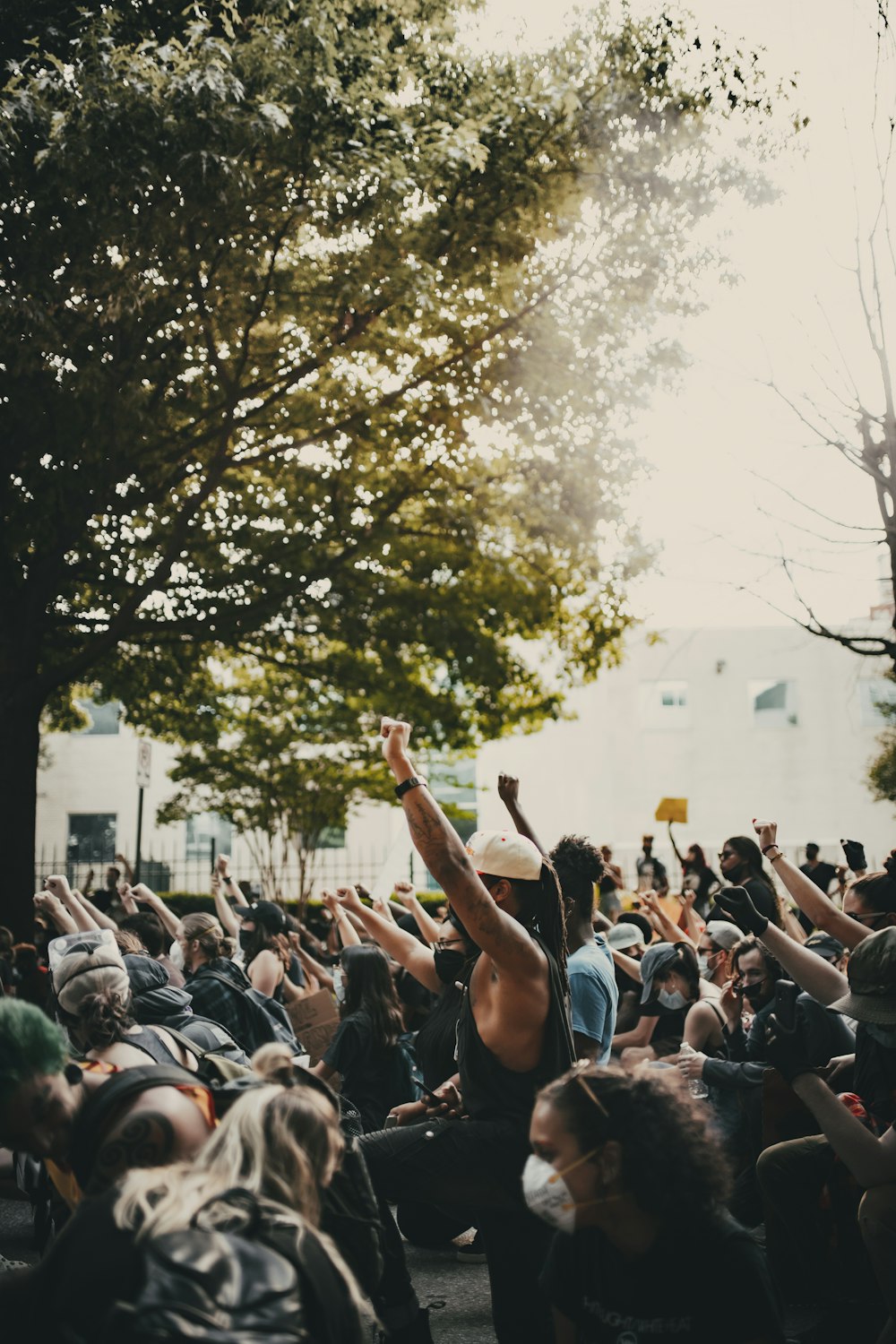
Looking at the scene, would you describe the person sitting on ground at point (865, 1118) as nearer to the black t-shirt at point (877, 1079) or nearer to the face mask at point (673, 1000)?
the black t-shirt at point (877, 1079)

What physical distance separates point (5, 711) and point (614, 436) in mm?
7070

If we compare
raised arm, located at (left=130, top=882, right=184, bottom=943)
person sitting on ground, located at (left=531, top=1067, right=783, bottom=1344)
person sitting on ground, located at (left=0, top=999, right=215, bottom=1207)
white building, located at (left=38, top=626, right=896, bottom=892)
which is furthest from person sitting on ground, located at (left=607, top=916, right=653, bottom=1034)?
white building, located at (left=38, top=626, right=896, bottom=892)

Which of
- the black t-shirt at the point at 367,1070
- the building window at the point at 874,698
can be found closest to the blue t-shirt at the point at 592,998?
the black t-shirt at the point at 367,1070

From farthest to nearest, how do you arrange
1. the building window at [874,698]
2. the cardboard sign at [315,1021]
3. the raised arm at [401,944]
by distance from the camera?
the building window at [874,698]
the cardboard sign at [315,1021]
the raised arm at [401,944]

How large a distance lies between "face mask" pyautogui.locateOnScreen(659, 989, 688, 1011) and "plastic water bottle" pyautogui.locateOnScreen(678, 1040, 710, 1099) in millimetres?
1239

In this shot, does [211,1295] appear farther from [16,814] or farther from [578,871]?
[16,814]

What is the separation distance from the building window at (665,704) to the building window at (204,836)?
1322 centimetres

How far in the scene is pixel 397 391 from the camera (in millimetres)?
12109

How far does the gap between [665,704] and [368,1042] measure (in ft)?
103

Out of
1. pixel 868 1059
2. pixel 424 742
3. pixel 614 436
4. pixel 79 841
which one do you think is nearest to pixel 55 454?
pixel 614 436

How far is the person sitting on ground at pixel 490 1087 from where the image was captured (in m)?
3.49

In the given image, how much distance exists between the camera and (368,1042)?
590cm

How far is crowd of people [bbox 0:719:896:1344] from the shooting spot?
2.09 meters

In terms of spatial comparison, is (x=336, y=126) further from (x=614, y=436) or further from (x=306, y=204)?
(x=614, y=436)
